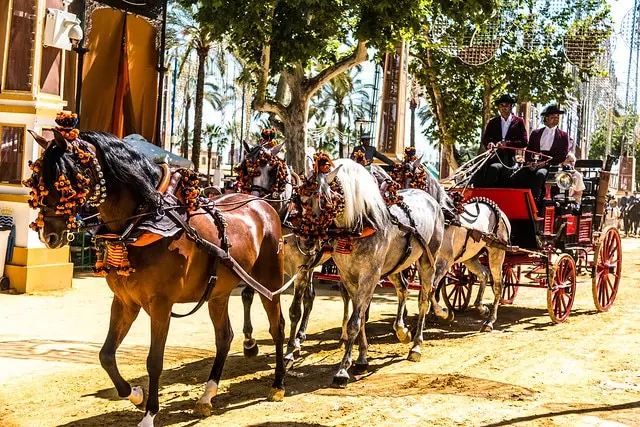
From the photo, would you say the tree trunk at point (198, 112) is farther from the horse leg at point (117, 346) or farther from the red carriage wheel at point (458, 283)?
the horse leg at point (117, 346)

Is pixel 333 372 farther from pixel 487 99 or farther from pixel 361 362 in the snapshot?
pixel 487 99

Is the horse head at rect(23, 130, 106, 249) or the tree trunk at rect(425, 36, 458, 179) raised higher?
the tree trunk at rect(425, 36, 458, 179)

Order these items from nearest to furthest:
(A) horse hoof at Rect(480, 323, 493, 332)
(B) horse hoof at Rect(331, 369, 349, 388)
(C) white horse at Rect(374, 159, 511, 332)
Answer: (B) horse hoof at Rect(331, 369, 349, 388), (C) white horse at Rect(374, 159, 511, 332), (A) horse hoof at Rect(480, 323, 493, 332)

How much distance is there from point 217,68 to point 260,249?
3872 centimetres

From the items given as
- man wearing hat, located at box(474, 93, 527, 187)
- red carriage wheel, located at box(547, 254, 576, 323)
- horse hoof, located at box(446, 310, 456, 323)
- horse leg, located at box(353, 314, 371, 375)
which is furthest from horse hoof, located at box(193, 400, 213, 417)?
man wearing hat, located at box(474, 93, 527, 187)

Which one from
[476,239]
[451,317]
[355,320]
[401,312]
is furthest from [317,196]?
[451,317]

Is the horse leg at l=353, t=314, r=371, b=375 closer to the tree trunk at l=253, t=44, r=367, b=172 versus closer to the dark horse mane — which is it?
the dark horse mane

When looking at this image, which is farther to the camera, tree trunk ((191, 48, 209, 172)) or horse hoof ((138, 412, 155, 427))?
tree trunk ((191, 48, 209, 172))

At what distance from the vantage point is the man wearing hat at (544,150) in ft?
42.1

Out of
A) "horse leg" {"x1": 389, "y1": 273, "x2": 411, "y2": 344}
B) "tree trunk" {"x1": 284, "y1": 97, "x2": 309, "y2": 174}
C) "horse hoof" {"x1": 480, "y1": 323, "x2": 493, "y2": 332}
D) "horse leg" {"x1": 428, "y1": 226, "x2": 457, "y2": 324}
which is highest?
"tree trunk" {"x1": 284, "y1": 97, "x2": 309, "y2": 174}

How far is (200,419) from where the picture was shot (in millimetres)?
6633

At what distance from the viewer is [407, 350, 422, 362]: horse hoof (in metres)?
9.38

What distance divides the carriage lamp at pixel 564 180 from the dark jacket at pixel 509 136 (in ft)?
2.59

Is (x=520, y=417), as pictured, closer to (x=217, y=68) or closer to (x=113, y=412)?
(x=113, y=412)
